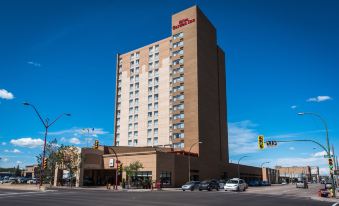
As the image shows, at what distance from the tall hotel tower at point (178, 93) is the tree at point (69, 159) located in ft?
89.1

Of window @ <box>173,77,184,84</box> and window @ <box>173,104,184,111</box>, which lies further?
window @ <box>173,77,184,84</box>

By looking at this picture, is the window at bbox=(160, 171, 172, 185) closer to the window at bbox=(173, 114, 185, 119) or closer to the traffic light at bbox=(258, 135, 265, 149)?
the window at bbox=(173, 114, 185, 119)

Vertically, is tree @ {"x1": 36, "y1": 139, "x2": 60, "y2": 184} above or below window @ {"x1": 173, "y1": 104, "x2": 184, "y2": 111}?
below

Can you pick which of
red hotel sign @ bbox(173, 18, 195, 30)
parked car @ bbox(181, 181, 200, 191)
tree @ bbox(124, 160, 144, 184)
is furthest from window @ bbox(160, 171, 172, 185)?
red hotel sign @ bbox(173, 18, 195, 30)

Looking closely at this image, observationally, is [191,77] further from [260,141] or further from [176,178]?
[260,141]

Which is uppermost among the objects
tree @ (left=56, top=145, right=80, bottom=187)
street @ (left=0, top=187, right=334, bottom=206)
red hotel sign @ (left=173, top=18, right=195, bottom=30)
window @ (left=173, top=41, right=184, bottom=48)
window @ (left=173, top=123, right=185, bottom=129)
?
red hotel sign @ (left=173, top=18, right=195, bottom=30)

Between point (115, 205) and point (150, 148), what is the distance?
68168mm

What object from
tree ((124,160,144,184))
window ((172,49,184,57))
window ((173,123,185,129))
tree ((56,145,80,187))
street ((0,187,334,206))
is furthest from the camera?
window ((172,49,184,57))

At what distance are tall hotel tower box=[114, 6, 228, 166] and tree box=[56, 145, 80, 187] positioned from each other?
27156mm

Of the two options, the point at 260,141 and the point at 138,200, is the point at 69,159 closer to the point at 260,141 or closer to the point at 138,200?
the point at 260,141

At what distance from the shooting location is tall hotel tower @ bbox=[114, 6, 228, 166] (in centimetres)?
8950

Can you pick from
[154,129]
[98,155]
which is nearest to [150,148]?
[154,129]

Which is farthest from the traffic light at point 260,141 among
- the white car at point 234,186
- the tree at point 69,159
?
the tree at point 69,159

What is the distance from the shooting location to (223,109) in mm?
109312
